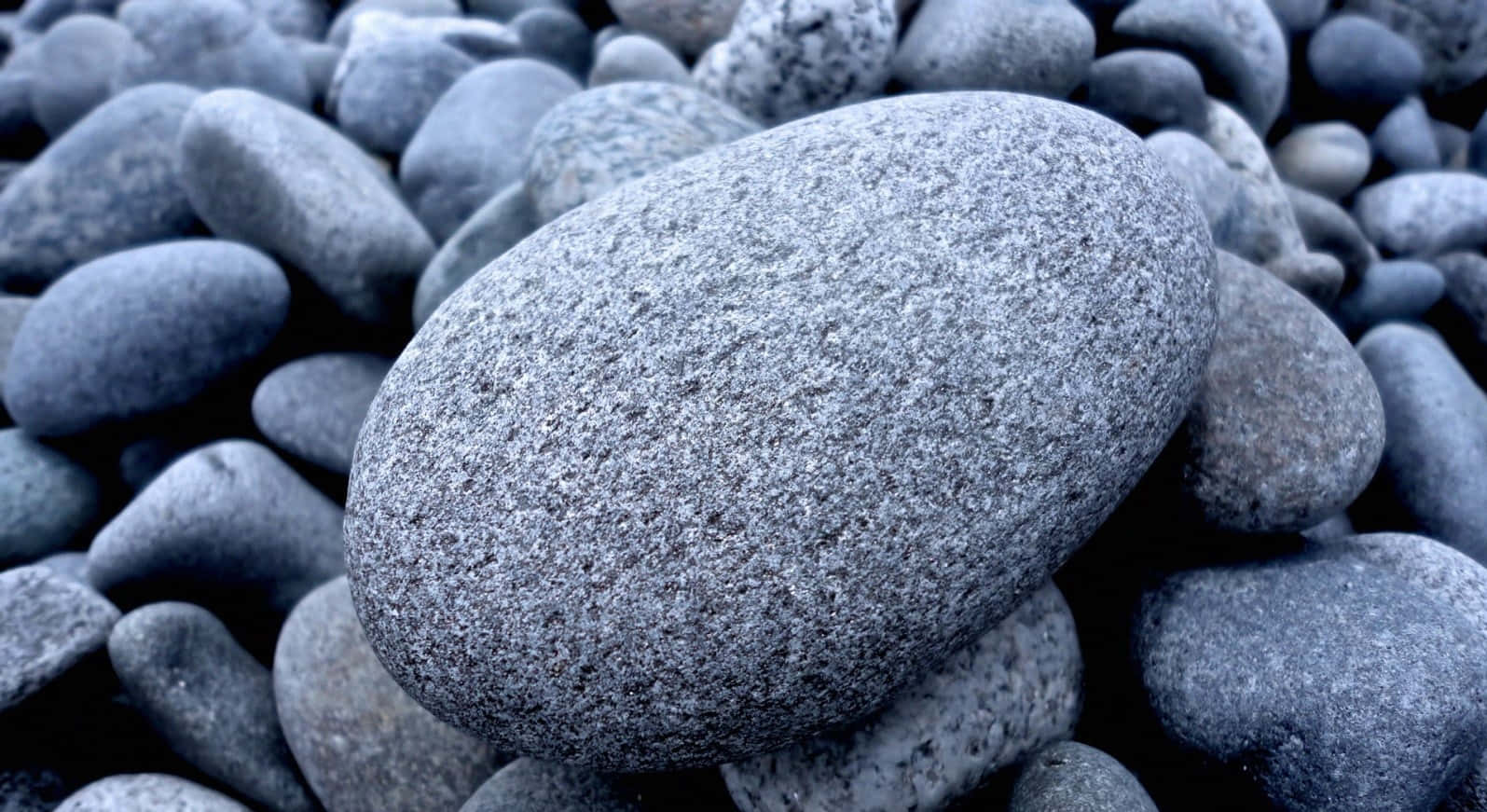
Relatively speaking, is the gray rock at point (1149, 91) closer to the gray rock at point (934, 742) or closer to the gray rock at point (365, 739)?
the gray rock at point (934, 742)

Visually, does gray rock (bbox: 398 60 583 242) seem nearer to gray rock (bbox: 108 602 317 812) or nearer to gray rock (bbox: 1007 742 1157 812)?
gray rock (bbox: 108 602 317 812)

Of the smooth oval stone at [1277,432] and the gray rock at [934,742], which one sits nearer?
the gray rock at [934,742]

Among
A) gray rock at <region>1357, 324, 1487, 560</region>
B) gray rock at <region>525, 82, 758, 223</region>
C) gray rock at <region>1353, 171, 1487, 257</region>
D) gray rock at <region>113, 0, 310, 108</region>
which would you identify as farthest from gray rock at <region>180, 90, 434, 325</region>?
gray rock at <region>1353, 171, 1487, 257</region>

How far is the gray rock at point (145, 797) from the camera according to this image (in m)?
1.90

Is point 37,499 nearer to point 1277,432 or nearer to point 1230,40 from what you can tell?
point 1277,432

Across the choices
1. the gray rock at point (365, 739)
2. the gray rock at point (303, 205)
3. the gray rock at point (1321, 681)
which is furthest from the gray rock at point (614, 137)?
the gray rock at point (1321, 681)

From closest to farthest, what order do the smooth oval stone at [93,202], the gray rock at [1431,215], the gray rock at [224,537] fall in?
the gray rock at [224,537] → the smooth oval stone at [93,202] → the gray rock at [1431,215]

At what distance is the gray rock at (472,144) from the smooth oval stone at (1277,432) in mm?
2129

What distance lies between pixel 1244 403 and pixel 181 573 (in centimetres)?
224

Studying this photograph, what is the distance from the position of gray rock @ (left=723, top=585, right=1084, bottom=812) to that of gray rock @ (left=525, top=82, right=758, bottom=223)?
130 cm

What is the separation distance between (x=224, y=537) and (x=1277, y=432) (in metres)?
2.19

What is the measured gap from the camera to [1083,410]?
158 cm

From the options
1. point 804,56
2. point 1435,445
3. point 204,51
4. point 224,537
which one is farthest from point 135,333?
point 1435,445

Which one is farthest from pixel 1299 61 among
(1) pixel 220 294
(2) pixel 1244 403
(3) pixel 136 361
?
(3) pixel 136 361
